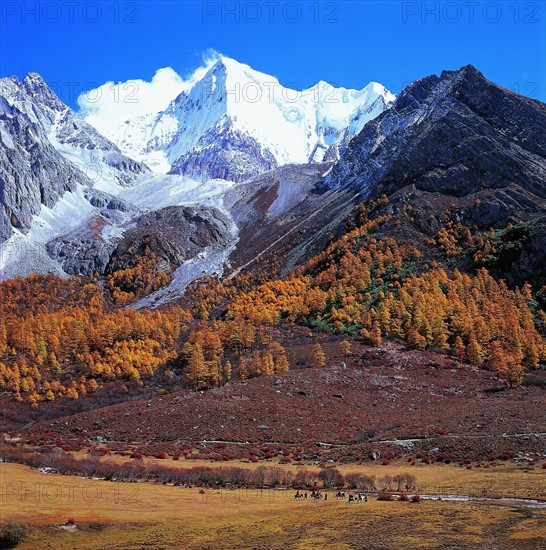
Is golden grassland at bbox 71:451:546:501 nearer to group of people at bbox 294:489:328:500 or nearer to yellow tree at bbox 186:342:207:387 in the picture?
group of people at bbox 294:489:328:500

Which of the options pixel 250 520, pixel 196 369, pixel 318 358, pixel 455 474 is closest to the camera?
pixel 250 520

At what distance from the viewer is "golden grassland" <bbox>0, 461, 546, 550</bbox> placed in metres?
21.5

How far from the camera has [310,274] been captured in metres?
148

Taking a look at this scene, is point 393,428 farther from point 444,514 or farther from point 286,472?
point 444,514

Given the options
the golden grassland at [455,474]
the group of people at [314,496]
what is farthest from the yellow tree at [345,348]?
the group of people at [314,496]

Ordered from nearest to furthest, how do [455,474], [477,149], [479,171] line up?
[455,474] → [479,171] → [477,149]

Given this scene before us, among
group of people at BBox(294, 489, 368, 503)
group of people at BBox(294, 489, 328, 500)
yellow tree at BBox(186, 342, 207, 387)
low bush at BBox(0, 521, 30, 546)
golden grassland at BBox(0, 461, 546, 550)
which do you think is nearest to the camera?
golden grassland at BBox(0, 461, 546, 550)

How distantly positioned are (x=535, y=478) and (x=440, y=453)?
11965mm

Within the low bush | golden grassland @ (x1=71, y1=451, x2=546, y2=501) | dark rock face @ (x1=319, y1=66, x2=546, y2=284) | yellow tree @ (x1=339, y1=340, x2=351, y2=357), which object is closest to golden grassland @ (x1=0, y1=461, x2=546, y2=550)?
the low bush

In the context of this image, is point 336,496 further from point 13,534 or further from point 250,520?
point 13,534

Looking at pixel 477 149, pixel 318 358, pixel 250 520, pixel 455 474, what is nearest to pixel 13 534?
pixel 250 520

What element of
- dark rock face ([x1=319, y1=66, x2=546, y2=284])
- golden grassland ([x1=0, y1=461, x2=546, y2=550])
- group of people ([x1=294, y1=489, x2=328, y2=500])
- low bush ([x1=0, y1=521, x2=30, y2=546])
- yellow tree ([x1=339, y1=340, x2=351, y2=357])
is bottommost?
group of people ([x1=294, y1=489, x2=328, y2=500])

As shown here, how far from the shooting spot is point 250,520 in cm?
2566

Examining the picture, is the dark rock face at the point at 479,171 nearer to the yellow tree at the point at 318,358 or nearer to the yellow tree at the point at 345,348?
the yellow tree at the point at 345,348
